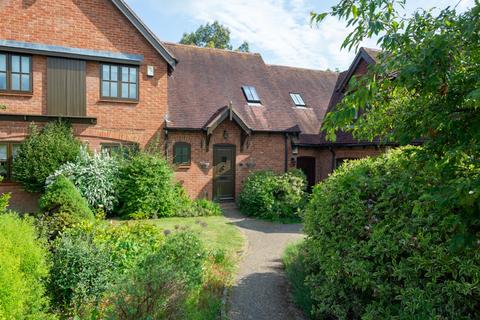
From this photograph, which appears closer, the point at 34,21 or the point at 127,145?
the point at 34,21

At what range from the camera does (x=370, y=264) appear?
13.4 feet

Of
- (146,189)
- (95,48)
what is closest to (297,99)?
(146,189)

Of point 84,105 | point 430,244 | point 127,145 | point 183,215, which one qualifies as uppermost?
point 84,105

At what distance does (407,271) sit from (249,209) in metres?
10.2

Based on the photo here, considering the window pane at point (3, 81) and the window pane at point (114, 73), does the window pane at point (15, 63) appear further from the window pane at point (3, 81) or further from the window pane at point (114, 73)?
the window pane at point (114, 73)

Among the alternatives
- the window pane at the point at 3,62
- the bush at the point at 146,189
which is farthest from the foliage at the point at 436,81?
the window pane at the point at 3,62

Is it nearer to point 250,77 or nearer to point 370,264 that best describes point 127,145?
point 250,77

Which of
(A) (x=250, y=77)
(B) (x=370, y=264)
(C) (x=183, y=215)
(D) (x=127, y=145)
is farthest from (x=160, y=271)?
(A) (x=250, y=77)

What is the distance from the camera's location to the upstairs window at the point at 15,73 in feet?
39.8

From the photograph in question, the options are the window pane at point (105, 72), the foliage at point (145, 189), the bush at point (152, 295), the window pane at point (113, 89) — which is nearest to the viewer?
the bush at point (152, 295)

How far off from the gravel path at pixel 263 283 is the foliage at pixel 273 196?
2.03 meters

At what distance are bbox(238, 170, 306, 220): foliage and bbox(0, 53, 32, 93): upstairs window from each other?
847 centimetres

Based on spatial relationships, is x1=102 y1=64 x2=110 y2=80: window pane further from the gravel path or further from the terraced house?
the gravel path

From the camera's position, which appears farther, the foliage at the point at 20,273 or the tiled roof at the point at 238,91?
the tiled roof at the point at 238,91
